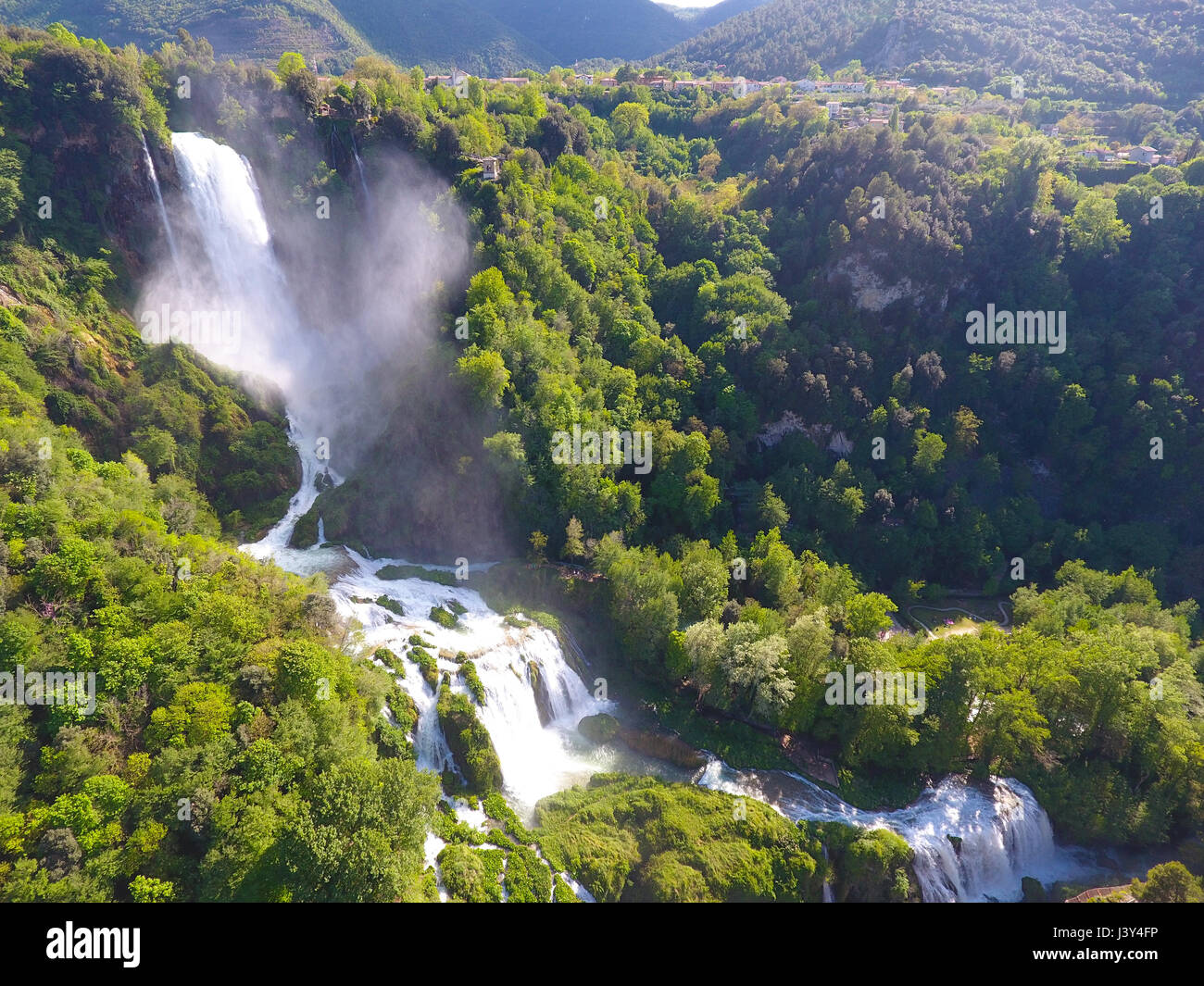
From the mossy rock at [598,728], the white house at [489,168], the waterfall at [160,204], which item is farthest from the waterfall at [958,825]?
the waterfall at [160,204]

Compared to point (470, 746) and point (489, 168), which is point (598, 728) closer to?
point (470, 746)

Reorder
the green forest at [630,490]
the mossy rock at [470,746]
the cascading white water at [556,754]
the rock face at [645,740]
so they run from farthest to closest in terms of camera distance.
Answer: the rock face at [645,740] < the cascading white water at [556,754] < the mossy rock at [470,746] < the green forest at [630,490]

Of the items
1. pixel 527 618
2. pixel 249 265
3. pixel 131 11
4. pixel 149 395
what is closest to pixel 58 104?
pixel 249 265

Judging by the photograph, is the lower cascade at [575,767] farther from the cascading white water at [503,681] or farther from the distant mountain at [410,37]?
the distant mountain at [410,37]

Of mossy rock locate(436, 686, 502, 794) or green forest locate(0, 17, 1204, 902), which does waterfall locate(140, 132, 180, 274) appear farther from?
mossy rock locate(436, 686, 502, 794)

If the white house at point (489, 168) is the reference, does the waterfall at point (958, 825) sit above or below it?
below

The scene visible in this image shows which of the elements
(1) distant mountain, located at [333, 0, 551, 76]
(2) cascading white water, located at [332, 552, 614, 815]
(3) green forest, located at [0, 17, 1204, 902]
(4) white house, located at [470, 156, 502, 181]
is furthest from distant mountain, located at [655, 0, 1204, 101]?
(2) cascading white water, located at [332, 552, 614, 815]

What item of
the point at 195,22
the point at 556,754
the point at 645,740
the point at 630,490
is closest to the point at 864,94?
the point at 630,490
